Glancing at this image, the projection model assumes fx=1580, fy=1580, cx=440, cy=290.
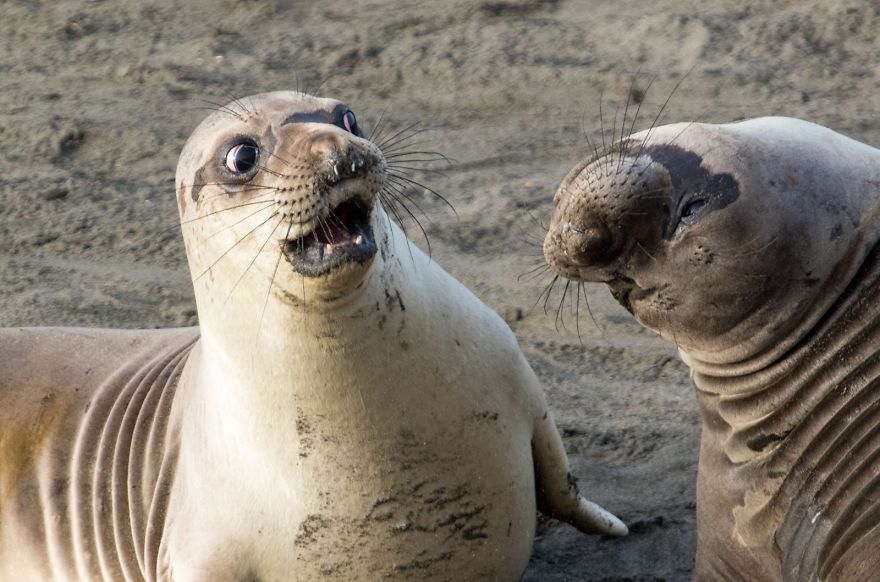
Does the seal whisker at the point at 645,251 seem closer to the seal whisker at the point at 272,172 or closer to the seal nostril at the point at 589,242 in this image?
the seal nostril at the point at 589,242

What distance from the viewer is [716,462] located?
4.29 m

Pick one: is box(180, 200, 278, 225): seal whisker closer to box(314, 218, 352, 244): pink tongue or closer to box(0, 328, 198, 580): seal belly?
box(314, 218, 352, 244): pink tongue

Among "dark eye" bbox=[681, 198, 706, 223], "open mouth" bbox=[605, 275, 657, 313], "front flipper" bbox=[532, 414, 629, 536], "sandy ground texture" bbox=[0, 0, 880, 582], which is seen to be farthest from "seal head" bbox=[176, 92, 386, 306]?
"sandy ground texture" bbox=[0, 0, 880, 582]

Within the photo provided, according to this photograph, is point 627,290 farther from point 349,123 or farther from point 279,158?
point 279,158

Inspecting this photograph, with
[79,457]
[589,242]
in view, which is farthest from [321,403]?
[79,457]

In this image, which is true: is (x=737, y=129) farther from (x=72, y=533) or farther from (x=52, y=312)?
(x=52, y=312)

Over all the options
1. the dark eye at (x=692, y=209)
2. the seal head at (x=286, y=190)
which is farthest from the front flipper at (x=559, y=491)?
the seal head at (x=286, y=190)

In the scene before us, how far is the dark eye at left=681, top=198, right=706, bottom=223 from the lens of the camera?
4.00 metres

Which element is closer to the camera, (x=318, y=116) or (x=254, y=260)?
(x=254, y=260)

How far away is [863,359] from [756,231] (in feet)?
1.39

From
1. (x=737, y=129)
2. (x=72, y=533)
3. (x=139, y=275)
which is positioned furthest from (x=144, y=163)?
(x=737, y=129)

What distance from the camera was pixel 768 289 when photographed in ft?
13.2

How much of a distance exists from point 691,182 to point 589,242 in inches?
12.0

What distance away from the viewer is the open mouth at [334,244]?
3.81 metres
